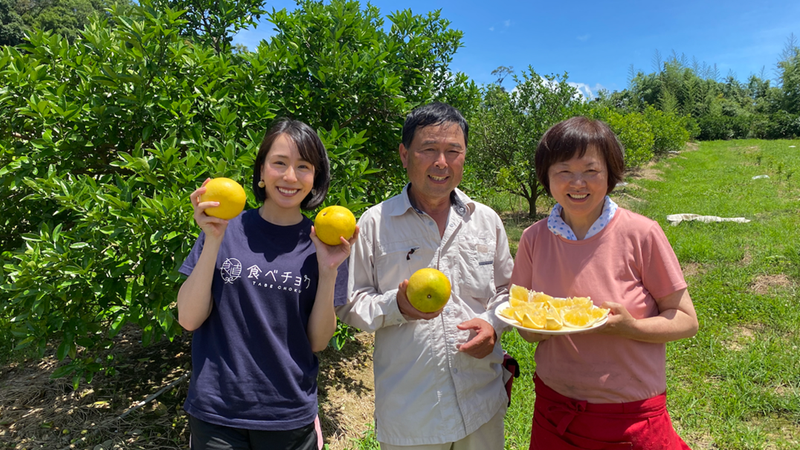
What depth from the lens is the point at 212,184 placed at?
1786 mm

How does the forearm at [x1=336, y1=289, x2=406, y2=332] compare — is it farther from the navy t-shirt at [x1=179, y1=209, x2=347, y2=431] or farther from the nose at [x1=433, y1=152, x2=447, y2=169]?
the nose at [x1=433, y1=152, x2=447, y2=169]

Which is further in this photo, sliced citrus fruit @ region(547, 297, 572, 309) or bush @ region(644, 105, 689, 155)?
bush @ region(644, 105, 689, 155)

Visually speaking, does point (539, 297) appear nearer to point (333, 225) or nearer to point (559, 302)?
point (559, 302)

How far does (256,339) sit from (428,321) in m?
0.73

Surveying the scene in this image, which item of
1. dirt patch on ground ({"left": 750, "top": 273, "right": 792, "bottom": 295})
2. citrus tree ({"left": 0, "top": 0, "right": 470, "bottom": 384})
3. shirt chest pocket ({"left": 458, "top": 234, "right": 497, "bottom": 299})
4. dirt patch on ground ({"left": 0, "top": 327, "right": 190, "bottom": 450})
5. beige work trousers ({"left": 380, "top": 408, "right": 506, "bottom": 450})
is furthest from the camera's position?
dirt patch on ground ({"left": 750, "top": 273, "right": 792, "bottom": 295})

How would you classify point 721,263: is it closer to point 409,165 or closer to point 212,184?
point 409,165

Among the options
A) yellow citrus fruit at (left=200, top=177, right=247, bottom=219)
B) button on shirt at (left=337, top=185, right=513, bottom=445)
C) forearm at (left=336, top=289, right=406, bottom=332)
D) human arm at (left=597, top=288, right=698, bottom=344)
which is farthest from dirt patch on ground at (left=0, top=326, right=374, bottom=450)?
human arm at (left=597, top=288, right=698, bottom=344)

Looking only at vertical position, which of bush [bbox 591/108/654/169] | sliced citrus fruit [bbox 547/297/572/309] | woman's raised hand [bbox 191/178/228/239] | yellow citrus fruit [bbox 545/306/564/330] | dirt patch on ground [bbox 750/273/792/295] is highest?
bush [bbox 591/108/654/169]

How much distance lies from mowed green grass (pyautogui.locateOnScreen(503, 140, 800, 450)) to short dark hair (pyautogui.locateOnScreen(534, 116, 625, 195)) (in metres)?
2.44

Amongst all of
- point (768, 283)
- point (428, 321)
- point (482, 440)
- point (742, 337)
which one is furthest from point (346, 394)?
point (768, 283)

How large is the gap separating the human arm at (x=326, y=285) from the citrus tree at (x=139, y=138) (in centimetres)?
87

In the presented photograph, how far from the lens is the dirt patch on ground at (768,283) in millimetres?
5891

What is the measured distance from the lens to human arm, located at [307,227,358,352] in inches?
71.9

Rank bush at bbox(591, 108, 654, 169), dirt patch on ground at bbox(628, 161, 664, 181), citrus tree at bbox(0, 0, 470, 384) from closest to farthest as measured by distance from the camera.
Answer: citrus tree at bbox(0, 0, 470, 384) < bush at bbox(591, 108, 654, 169) < dirt patch on ground at bbox(628, 161, 664, 181)
